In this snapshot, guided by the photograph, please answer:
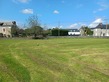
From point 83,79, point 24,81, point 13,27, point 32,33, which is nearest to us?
point 24,81

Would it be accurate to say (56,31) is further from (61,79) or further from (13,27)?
(61,79)

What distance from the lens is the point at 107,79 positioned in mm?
10305

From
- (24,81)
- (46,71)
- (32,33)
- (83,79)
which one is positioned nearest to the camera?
(24,81)

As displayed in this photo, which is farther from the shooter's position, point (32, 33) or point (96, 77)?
point (32, 33)

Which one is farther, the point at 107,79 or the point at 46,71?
the point at 46,71

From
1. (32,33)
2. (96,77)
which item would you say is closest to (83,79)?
(96,77)

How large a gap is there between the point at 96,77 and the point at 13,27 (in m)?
106

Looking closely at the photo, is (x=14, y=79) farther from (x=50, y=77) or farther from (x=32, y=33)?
(x=32, y=33)

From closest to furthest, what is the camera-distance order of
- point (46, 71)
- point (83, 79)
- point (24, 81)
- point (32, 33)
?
point (24, 81), point (83, 79), point (46, 71), point (32, 33)

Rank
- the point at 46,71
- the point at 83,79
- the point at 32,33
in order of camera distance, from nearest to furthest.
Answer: the point at 83,79 < the point at 46,71 < the point at 32,33

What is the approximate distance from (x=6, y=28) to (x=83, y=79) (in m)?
109

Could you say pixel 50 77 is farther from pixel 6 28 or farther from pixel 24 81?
pixel 6 28

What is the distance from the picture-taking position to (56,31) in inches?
4756

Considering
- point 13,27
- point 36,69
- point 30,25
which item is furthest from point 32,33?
point 36,69
